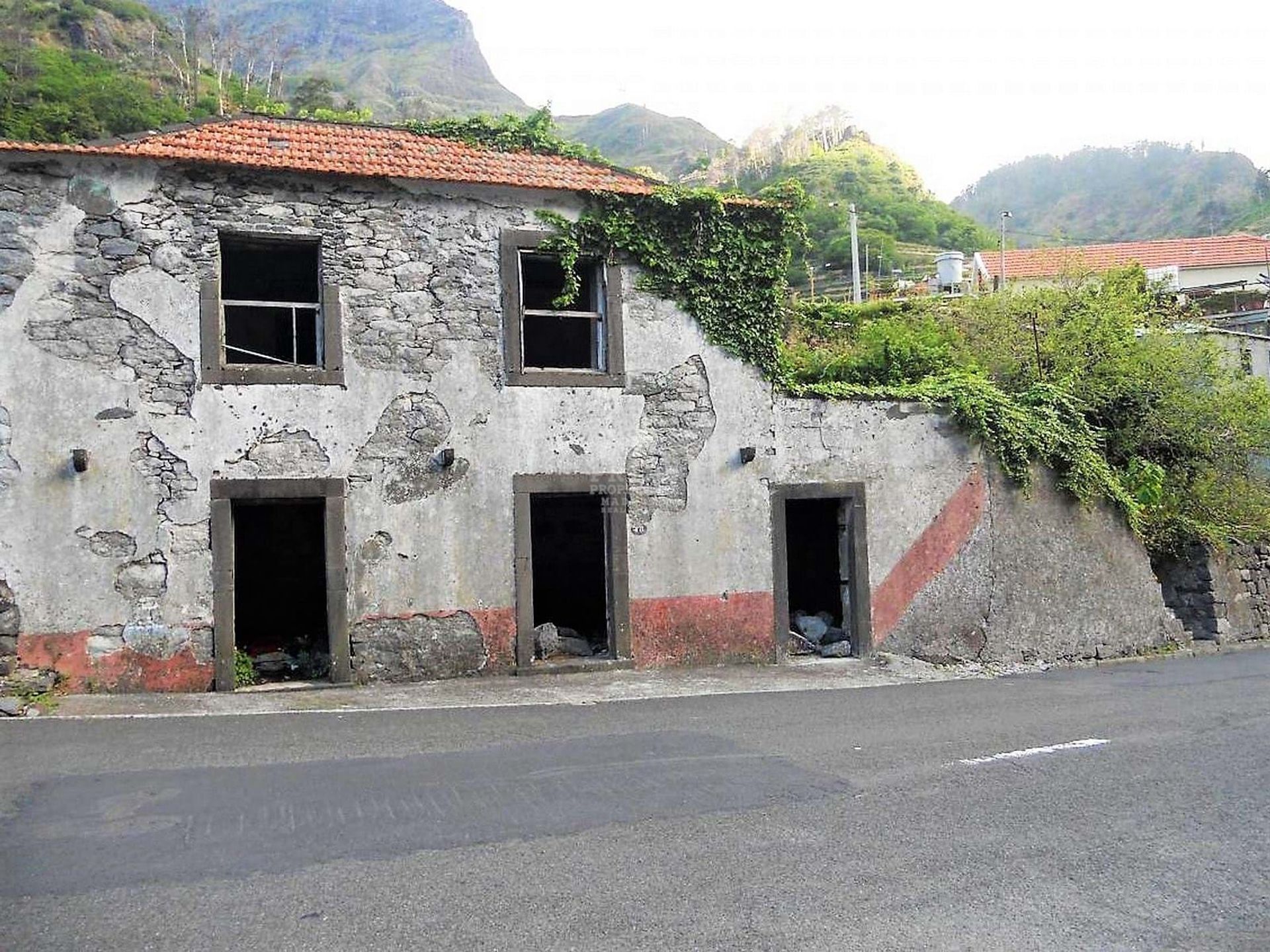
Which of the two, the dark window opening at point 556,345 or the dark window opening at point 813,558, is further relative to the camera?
the dark window opening at point 813,558

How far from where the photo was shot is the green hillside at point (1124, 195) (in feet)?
240

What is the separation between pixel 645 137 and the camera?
10362 cm

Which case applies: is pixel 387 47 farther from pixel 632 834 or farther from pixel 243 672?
pixel 632 834

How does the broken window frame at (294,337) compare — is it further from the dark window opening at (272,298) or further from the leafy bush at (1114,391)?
the leafy bush at (1114,391)

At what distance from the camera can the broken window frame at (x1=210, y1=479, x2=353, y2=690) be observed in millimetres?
11727

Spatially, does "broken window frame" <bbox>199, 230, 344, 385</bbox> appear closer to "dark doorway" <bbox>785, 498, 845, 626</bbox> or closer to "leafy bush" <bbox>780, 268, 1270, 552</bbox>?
"leafy bush" <bbox>780, 268, 1270, 552</bbox>

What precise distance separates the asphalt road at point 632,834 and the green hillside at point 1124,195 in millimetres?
67481

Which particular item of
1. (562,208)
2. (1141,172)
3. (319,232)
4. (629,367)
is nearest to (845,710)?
(629,367)

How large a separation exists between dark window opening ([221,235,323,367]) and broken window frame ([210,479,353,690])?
1.48m

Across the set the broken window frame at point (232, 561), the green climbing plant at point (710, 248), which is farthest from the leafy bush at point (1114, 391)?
the broken window frame at point (232, 561)

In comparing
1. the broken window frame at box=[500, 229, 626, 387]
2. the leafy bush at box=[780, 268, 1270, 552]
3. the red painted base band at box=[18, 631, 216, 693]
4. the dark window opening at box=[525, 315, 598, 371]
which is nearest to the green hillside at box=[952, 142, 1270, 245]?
the leafy bush at box=[780, 268, 1270, 552]

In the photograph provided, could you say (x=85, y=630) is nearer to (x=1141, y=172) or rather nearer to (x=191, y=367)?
(x=191, y=367)

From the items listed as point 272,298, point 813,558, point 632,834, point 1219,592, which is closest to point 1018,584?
point 813,558

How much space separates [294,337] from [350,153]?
2.50 metres
